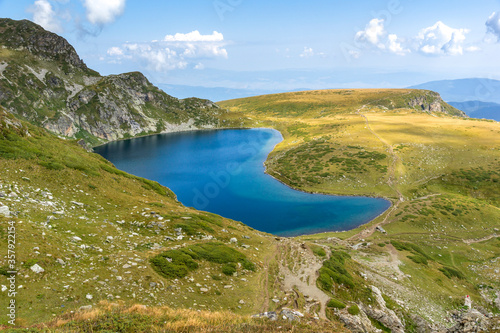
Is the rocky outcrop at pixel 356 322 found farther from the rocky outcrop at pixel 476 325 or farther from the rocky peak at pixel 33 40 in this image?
the rocky peak at pixel 33 40

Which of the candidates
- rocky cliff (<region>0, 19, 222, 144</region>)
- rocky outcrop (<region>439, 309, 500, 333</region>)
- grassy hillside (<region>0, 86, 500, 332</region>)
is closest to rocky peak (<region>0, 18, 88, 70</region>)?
rocky cliff (<region>0, 19, 222, 144</region>)

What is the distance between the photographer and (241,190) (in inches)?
3374

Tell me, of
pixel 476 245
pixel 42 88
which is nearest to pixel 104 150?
pixel 42 88

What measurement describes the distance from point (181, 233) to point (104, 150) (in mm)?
149483

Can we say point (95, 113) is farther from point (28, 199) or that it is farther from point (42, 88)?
point (28, 199)

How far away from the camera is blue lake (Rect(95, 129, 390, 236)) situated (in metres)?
65.2

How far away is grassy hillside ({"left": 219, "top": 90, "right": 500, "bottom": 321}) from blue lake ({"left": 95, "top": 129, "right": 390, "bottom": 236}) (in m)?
6.06

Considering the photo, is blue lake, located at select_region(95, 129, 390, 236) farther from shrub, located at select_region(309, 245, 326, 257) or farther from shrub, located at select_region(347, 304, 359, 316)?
shrub, located at select_region(347, 304, 359, 316)

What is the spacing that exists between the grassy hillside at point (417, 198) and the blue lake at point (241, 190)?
19.9 feet

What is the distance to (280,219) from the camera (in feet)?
216

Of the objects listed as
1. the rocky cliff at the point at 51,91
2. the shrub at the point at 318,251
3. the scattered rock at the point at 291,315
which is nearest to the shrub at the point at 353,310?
the scattered rock at the point at 291,315

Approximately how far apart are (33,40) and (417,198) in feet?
878

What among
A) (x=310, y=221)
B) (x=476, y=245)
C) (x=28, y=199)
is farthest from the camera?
(x=310, y=221)

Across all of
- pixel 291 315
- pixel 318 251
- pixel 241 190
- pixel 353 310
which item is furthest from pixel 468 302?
pixel 241 190
